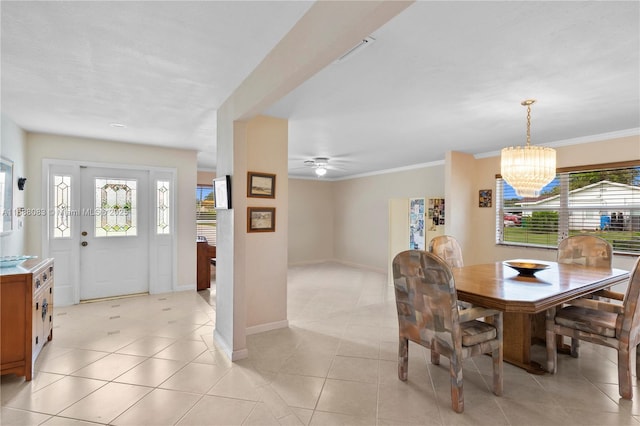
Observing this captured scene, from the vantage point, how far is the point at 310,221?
8.45 meters

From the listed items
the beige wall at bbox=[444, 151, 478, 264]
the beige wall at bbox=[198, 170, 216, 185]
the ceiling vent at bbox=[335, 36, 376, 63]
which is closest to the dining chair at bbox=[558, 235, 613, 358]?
the beige wall at bbox=[444, 151, 478, 264]

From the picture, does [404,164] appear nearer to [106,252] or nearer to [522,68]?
[522,68]

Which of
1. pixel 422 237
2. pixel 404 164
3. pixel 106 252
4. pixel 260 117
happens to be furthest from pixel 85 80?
pixel 404 164

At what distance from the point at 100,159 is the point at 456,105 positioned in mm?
4703

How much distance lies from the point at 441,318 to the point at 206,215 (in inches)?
233

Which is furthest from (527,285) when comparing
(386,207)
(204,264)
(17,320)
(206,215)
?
(206,215)

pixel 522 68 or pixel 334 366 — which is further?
pixel 334 366

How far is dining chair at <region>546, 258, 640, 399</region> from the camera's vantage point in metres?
2.28

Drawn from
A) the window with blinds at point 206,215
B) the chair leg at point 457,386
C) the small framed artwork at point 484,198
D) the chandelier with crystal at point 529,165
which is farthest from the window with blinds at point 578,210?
the window with blinds at point 206,215

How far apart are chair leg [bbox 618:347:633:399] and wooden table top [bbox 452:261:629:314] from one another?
1.52ft

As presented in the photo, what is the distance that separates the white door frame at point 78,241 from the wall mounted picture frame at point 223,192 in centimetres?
239

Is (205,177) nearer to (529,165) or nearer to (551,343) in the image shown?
(529,165)

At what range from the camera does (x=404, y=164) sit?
6.43m

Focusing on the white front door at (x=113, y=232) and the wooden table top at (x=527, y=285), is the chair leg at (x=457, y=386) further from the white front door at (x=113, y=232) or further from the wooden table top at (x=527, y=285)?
the white front door at (x=113, y=232)
